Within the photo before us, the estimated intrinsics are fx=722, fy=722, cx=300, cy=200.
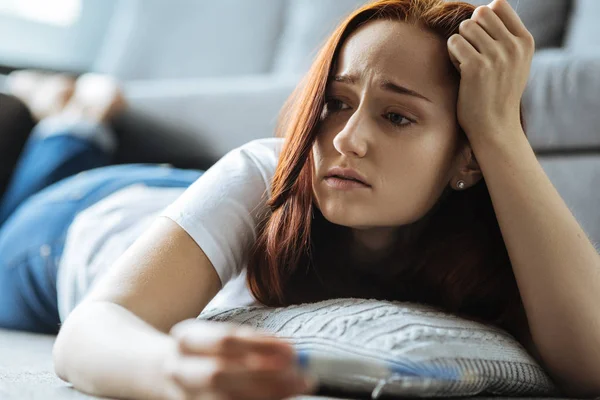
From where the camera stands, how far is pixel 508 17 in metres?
0.88

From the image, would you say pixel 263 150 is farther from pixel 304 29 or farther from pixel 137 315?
pixel 304 29

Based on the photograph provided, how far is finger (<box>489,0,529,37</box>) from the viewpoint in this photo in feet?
2.86

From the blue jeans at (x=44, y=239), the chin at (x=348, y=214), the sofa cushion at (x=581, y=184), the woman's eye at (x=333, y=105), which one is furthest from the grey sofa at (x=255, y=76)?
the chin at (x=348, y=214)

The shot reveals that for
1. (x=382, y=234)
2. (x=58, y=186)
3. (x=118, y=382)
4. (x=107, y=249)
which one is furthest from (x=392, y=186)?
(x=58, y=186)

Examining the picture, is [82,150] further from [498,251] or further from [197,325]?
[197,325]

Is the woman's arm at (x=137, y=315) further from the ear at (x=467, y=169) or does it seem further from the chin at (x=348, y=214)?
the ear at (x=467, y=169)

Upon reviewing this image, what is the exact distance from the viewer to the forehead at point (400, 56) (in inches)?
34.2

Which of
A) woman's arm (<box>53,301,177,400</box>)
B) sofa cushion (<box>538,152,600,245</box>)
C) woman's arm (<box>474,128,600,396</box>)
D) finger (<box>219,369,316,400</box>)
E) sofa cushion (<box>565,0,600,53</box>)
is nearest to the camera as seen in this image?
finger (<box>219,369,316,400</box>)

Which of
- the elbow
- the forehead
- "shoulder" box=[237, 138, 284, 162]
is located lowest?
the elbow

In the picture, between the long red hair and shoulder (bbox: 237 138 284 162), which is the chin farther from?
shoulder (bbox: 237 138 284 162)

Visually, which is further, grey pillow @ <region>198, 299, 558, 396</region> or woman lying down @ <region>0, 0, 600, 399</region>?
woman lying down @ <region>0, 0, 600, 399</region>

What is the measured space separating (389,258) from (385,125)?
24 centimetres

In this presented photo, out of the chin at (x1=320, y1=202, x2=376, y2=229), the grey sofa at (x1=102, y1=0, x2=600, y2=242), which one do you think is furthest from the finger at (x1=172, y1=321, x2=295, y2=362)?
the grey sofa at (x1=102, y1=0, x2=600, y2=242)

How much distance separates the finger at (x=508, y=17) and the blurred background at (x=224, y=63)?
19.6 inches
